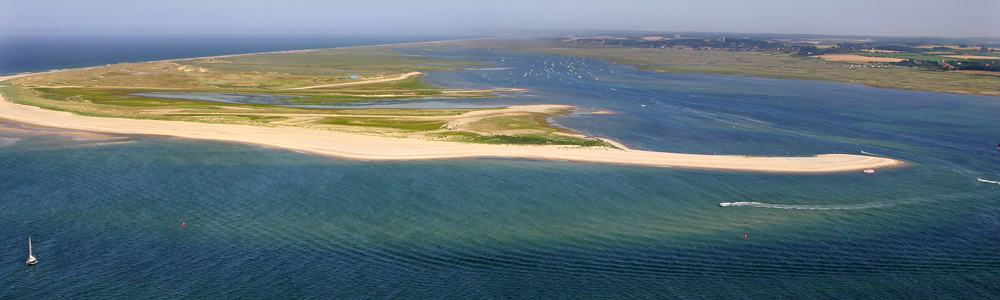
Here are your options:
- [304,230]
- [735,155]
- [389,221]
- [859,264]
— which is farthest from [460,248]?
[735,155]

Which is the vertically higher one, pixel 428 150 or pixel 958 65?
pixel 958 65

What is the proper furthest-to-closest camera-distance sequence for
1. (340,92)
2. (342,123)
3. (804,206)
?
(340,92)
(342,123)
(804,206)

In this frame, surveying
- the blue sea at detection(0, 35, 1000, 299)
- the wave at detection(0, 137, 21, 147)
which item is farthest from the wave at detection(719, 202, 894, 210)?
the wave at detection(0, 137, 21, 147)

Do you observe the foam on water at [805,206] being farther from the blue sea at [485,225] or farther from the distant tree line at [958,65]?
the distant tree line at [958,65]

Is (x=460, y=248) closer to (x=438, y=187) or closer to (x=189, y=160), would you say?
(x=438, y=187)

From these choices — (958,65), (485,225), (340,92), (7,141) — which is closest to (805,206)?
(485,225)

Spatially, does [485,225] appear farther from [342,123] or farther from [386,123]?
[342,123]

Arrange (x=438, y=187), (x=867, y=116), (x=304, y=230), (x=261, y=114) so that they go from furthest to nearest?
(x=867, y=116), (x=261, y=114), (x=438, y=187), (x=304, y=230)
